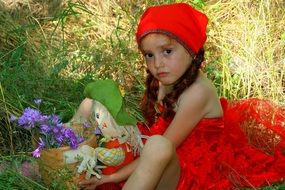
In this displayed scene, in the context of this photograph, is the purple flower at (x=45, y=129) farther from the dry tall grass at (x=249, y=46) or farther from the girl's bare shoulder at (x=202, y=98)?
the dry tall grass at (x=249, y=46)

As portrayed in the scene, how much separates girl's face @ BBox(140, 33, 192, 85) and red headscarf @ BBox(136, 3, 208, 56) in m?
0.03

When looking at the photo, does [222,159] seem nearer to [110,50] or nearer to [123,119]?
[123,119]

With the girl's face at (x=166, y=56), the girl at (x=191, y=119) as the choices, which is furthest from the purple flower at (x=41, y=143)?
the girl's face at (x=166, y=56)

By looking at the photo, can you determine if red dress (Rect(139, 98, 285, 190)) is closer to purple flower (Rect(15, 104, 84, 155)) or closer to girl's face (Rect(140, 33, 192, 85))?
girl's face (Rect(140, 33, 192, 85))

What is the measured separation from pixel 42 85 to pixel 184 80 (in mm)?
1038

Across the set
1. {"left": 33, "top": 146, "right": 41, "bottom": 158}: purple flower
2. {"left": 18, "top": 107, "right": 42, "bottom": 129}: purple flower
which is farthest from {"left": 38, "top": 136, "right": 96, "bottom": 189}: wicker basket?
{"left": 18, "top": 107, "right": 42, "bottom": 129}: purple flower

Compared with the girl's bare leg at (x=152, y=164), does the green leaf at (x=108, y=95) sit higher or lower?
higher

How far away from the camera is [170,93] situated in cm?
284

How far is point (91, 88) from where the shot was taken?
256cm

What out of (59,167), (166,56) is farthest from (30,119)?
(166,56)

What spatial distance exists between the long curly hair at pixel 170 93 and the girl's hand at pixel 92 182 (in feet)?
1.64

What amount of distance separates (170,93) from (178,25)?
334 millimetres

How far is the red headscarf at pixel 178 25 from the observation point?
271cm

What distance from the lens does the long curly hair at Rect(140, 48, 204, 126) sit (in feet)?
9.20
